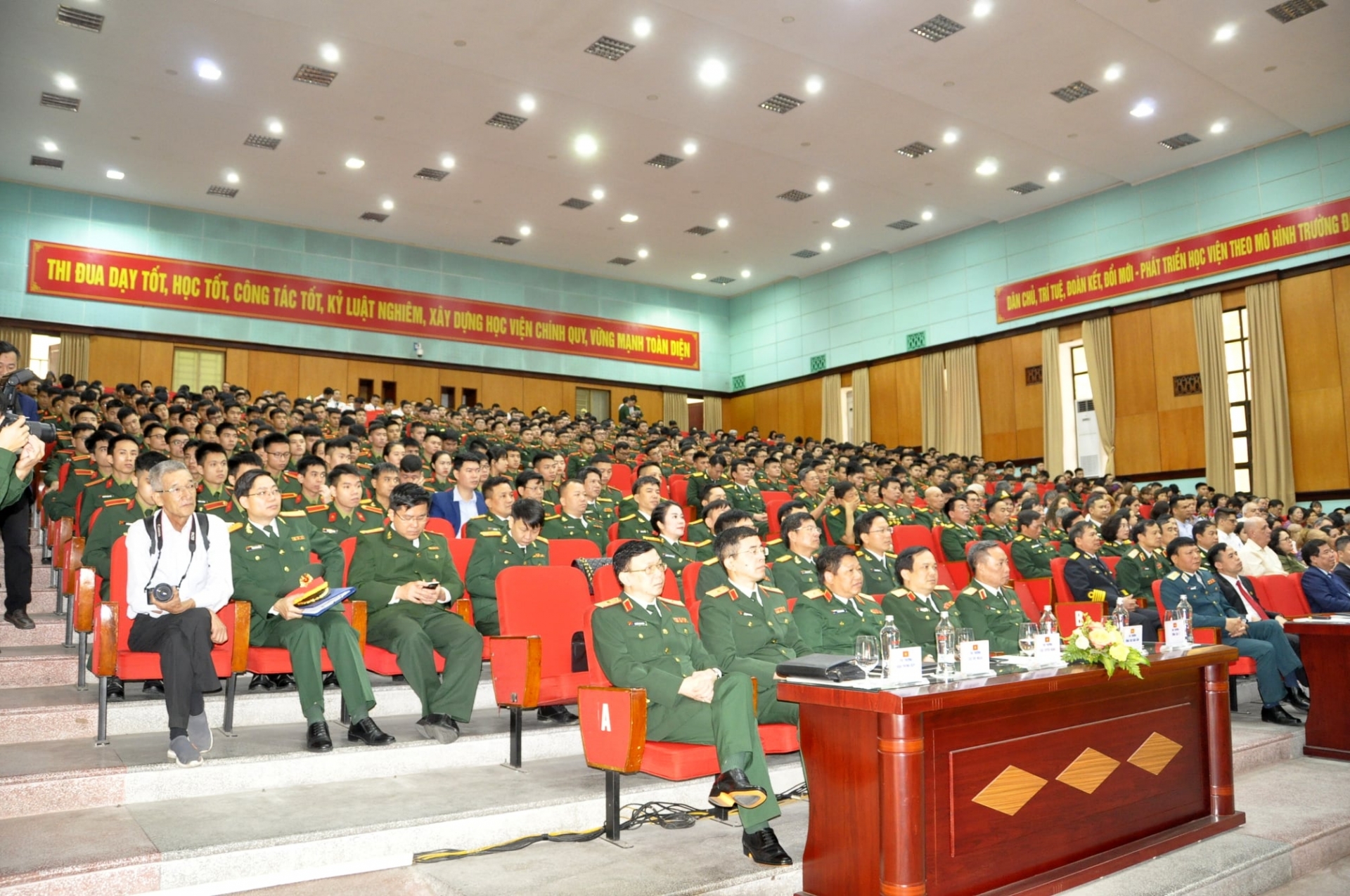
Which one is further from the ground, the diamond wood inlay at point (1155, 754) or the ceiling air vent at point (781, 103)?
the ceiling air vent at point (781, 103)

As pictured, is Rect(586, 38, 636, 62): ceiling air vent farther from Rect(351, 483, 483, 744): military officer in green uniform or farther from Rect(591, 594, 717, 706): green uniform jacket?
Rect(591, 594, 717, 706): green uniform jacket

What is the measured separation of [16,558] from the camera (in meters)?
4.27

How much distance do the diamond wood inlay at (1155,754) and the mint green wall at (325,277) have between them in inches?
544

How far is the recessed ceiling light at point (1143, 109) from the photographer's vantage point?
1049cm

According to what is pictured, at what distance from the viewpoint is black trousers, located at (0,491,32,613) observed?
4211 millimetres

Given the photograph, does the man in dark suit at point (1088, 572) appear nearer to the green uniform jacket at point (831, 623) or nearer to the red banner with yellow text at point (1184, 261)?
the green uniform jacket at point (831, 623)

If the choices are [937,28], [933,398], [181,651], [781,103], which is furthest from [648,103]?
[181,651]

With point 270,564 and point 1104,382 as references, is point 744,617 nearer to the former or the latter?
point 270,564

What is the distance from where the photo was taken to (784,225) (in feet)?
48.3

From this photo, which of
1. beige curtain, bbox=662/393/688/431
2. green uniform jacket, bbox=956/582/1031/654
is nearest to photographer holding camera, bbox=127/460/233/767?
green uniform jacket, bbox=956/582/1031/654

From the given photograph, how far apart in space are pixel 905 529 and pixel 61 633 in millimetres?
5025

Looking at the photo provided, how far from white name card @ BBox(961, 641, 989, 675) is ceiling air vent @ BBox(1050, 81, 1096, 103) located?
9329 millimetres

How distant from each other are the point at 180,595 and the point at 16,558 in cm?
171

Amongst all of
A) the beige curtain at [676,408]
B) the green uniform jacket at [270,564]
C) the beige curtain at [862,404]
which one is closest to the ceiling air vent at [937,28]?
the beige curtain at [862,404]
